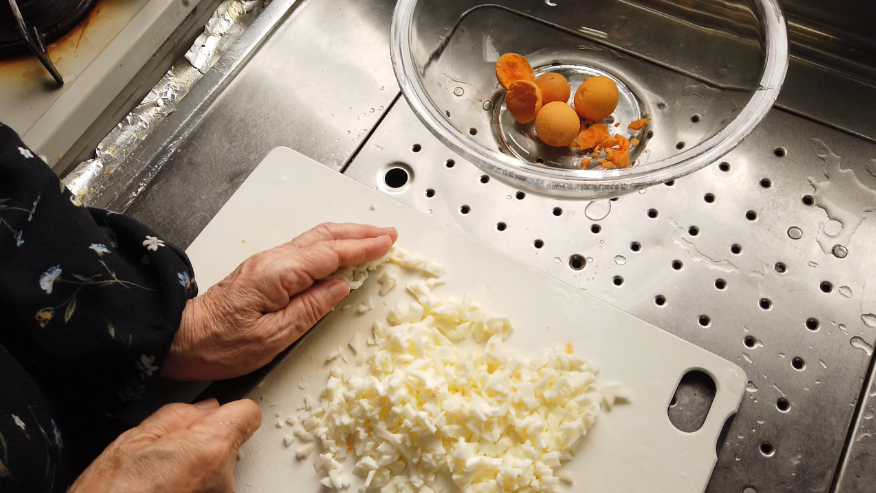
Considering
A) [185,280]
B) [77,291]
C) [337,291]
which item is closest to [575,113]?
[337,291]

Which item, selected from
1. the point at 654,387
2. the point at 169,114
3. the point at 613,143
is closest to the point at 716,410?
the point at 654,387

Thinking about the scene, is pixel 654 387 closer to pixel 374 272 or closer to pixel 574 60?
pixel 374 272

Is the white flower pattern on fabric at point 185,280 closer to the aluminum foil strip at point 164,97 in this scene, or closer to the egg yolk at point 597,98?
the aluminum foil strip at point 164,97

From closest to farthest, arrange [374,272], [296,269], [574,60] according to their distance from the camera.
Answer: [296,269], [374,272], [574,60]

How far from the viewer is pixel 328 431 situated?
789 millimetres

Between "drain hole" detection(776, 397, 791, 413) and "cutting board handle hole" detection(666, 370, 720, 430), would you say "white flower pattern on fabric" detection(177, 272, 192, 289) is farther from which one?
"drain hole" detection(776, 397, 791, 413)

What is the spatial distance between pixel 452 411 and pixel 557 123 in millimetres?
436

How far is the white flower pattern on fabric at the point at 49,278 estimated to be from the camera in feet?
2.17

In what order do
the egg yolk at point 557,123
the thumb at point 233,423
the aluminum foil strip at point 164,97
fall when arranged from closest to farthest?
the thumb at point 233,423, the egg yolk at point 557,123, the aluminum foil strip at point 164,97

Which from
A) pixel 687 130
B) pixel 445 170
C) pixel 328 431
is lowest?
pixel 328 431

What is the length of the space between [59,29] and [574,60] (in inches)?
32.7

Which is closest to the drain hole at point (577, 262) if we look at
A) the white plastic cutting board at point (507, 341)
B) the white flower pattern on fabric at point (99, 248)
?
the white plastic cutting board at point (507, 341)

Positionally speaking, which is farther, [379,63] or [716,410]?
[379,63]

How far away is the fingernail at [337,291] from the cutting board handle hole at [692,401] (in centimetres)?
46
